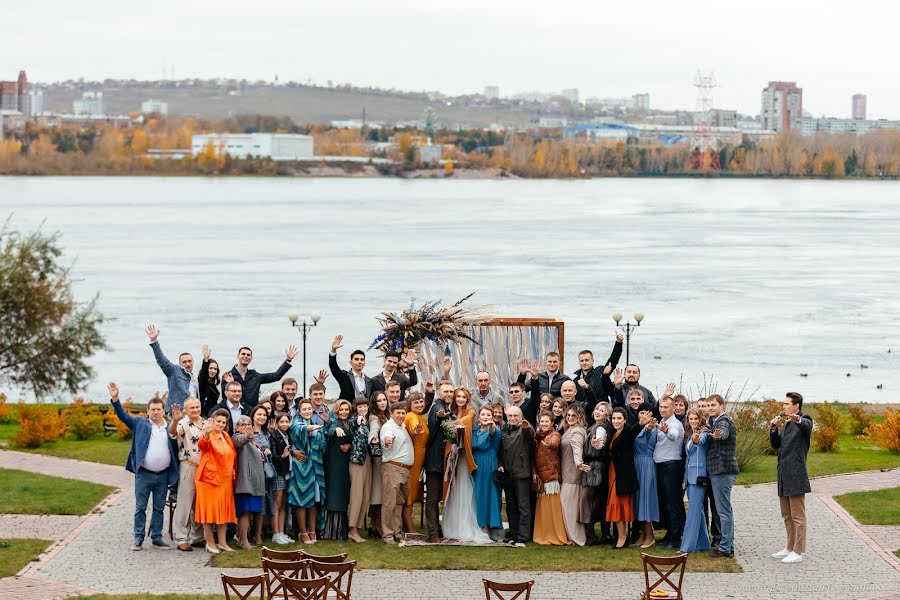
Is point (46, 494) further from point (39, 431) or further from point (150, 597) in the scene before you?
point (150, 597)

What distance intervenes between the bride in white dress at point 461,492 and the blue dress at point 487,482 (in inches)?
2.4

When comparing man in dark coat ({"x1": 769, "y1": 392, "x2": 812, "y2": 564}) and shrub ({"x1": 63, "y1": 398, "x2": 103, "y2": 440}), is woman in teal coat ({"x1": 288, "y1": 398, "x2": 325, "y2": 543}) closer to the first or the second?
man in dark coat ({"x1": 769, "y1": 392, "x2": 812, "y2": 564})

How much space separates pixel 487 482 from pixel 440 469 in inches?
18.5

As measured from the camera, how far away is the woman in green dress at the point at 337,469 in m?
13.4

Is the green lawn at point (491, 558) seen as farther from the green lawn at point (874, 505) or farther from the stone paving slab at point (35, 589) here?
the green lawn at point (874, 505)

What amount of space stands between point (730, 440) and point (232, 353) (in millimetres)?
24832

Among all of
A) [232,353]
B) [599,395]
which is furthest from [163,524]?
[232,353]

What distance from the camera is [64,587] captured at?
11664 millimetres

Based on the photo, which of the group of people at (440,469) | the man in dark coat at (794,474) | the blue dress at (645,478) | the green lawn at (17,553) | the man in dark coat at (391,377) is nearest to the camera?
the green lawn at (17,553)

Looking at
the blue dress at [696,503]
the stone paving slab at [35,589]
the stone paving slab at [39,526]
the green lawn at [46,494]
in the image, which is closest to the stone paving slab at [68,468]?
the green lawn at [46,494]

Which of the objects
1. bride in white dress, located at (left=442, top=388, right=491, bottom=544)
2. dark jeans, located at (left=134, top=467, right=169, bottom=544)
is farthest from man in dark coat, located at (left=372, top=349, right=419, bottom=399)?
dark jeans, located at (left=134, top=467, right=169, bottom=544)

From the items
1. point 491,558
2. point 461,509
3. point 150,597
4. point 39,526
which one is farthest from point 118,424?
point 150,597

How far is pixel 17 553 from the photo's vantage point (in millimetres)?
12781

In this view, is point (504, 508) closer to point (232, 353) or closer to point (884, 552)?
point (884, 552)
